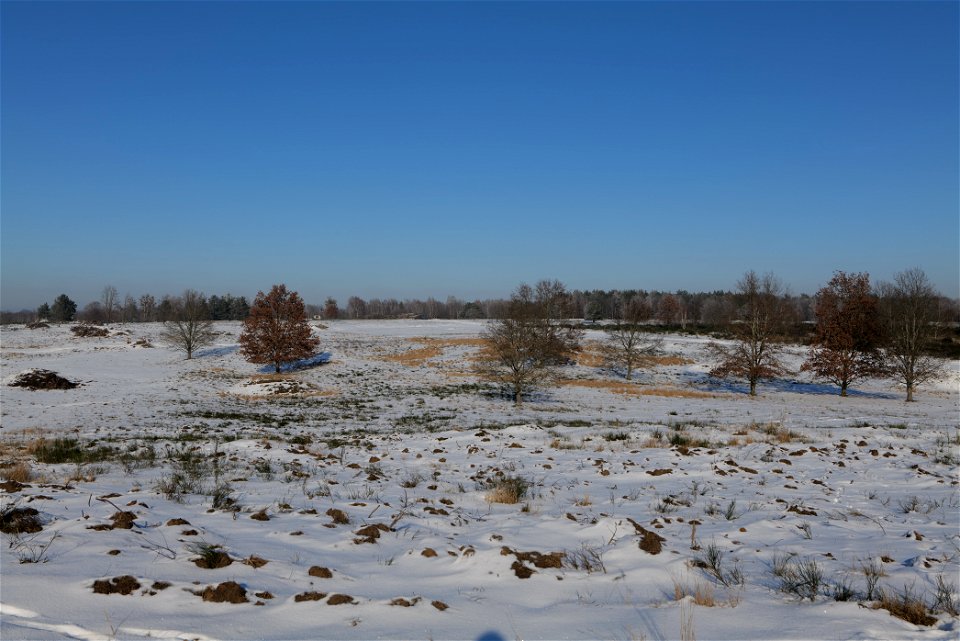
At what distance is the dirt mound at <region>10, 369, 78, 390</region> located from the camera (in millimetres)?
33875

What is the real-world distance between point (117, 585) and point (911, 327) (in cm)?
4900

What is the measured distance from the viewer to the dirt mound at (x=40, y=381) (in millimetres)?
33875

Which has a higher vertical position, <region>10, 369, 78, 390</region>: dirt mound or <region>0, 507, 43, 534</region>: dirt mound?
<region>0, 507, 43, 534</region>: dirt mound

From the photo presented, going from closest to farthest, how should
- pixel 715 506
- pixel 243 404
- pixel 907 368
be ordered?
pixel 715 506
pixel 243 404
pixel 907 368

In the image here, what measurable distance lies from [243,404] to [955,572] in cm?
3175

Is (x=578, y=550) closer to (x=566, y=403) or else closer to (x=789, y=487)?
(x=789, y=487)

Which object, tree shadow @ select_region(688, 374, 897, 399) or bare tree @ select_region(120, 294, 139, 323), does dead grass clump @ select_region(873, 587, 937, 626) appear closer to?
tree shadow @ select_region(688, 374, 897, 399)

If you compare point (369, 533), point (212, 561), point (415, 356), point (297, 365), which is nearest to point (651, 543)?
point (369, 533)

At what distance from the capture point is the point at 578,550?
18.2 ft

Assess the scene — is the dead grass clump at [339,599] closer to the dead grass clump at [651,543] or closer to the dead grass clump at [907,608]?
the dead grass clump at [651,543]

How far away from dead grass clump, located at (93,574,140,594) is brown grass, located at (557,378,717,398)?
36730mm

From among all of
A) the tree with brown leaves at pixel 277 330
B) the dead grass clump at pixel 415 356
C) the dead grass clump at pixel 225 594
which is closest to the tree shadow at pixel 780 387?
the dead grass clump at pixel 415 356

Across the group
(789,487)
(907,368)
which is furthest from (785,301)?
(789,487)

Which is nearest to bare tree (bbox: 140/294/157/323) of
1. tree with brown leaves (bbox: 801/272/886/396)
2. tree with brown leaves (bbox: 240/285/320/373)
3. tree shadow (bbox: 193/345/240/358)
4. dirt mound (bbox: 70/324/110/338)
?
dirt mound (bbox: 70/324/110/338)
